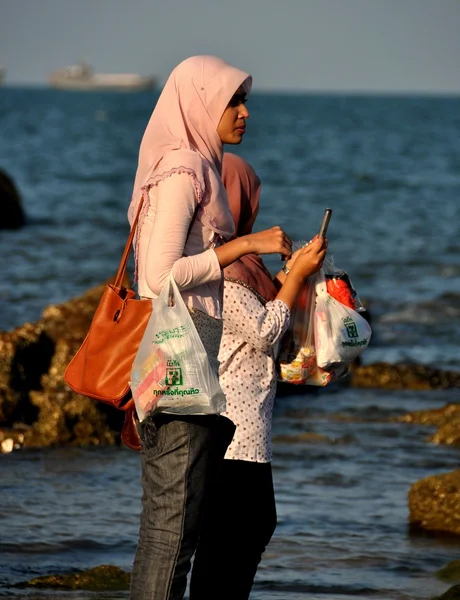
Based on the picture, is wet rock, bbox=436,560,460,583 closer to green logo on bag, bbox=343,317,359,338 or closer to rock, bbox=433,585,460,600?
rock, bbox=433,585,460,600

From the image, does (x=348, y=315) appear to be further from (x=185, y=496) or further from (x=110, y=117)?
(x=110, y=117)

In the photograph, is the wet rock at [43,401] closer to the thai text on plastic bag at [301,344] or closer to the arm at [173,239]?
the thai text on plastic bag at [301,344]

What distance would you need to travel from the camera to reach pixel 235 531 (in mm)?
4023

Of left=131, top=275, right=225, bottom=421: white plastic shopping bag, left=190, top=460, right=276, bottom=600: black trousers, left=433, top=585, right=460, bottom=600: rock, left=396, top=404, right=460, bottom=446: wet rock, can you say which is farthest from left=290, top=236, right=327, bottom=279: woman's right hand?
left=396, top=404, right=460, bottom=446: wet rock

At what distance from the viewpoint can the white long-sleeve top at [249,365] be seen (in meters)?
3.82

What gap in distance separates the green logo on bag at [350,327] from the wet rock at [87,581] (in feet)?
5.59

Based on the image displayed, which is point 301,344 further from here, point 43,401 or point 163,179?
point 43,401

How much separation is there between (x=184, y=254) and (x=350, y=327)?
0.70 metres

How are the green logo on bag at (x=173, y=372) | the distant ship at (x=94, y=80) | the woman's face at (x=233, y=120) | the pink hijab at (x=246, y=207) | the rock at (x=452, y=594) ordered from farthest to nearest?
the distant ship at (x=94, y=80) → the rock at (x=452, y=594) → the pink hijab at (x=246, y=207) → the woman's face at (x=233, y=120) → the green logo on bag at (x=173, y=372)

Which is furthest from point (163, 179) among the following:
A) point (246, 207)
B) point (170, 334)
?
point (246, 207)

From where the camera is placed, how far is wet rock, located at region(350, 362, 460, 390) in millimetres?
10453

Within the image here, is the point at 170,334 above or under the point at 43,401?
above

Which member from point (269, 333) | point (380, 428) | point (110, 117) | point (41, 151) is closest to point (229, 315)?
point (269, 333)

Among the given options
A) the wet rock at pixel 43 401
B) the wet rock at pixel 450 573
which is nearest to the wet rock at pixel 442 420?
the wet rock at pixel 43 401
